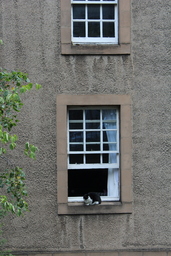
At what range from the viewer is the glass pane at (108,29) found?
819 centimetres

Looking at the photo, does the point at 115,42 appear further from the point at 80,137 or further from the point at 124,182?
the point at 124,182

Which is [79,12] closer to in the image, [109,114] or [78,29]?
[78,29]

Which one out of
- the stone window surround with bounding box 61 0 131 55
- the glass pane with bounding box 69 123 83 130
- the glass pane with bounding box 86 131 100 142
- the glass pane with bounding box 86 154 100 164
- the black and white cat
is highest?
the stone window surround with bounding box 61 0 131 55

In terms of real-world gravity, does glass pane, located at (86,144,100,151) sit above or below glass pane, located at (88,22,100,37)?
below

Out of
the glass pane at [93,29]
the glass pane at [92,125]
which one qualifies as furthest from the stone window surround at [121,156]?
the glass pane at [93,29]

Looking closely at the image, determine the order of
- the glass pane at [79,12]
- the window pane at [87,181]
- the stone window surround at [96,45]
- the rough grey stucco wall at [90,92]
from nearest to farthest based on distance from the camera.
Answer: the rough grey stucco wall at [90,92]
the stone window surround at [96,45]
the window pane at [87,181]
the glass pane at [79,12]

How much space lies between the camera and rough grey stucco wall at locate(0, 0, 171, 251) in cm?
771

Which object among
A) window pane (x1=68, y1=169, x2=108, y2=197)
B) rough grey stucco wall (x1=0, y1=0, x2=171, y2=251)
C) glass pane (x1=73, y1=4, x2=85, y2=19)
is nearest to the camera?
rough grey stucco wall (x1=0, y1=0, x2=171, y2=251)

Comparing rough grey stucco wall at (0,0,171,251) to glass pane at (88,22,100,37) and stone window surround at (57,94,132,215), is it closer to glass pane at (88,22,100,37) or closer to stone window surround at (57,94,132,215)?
stone window surround at (57,94,132,215)

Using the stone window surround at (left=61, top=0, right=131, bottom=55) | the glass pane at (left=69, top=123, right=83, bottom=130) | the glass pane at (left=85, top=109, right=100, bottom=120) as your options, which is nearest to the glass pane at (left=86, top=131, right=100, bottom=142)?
the glass pane at (left=69, top=123, right=83, bottom=130)

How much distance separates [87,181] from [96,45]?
2.80 meters

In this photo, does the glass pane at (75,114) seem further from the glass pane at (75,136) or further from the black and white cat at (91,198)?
the black and white cat at (91,198)

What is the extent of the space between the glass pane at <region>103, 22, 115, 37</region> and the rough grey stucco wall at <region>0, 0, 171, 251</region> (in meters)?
0.50

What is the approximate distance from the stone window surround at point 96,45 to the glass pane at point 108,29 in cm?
31
